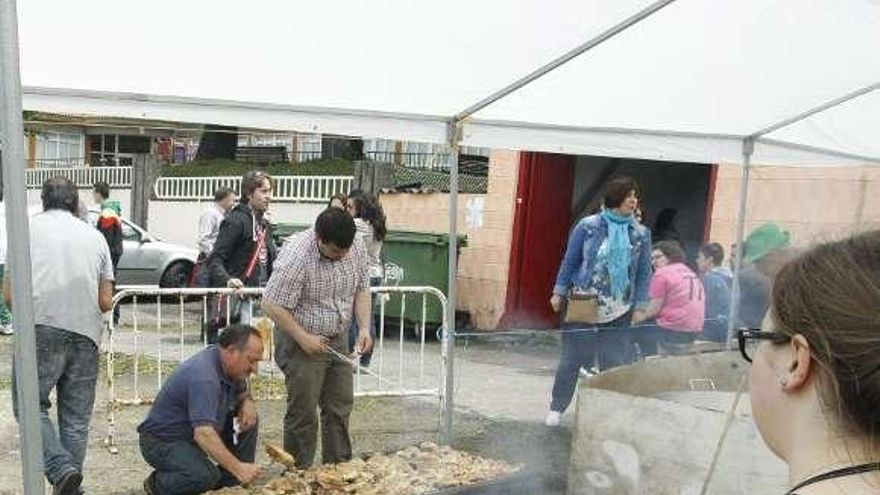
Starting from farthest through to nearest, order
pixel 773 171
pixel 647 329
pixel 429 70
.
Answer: pixel 773 171 → pixel 647 329 → pixel 429 70

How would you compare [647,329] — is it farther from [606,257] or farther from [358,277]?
[358,277]

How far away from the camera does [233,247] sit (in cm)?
688

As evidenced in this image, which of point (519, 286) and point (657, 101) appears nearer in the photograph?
point (657, 101)

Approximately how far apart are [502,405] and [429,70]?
403 centimetres

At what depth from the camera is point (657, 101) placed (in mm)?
5000

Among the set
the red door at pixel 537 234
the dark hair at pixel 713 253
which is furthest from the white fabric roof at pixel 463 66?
the red door at pixel 537 234

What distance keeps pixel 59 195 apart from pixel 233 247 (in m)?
2.21

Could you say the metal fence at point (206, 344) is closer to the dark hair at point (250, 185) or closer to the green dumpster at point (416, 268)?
the green dumpster at point (416, 268)

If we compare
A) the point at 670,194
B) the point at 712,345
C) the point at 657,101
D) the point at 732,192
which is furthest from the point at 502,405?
the point at 670,194

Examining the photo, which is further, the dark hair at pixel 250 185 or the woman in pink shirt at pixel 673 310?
the dark hair at pixel 250 185

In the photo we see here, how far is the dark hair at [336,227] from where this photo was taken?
4621 mm

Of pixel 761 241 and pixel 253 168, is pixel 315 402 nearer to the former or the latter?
pixel 761 241

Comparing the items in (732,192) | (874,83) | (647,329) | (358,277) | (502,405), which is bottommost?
(502,405)

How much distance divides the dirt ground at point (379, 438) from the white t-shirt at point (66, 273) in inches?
43.6
